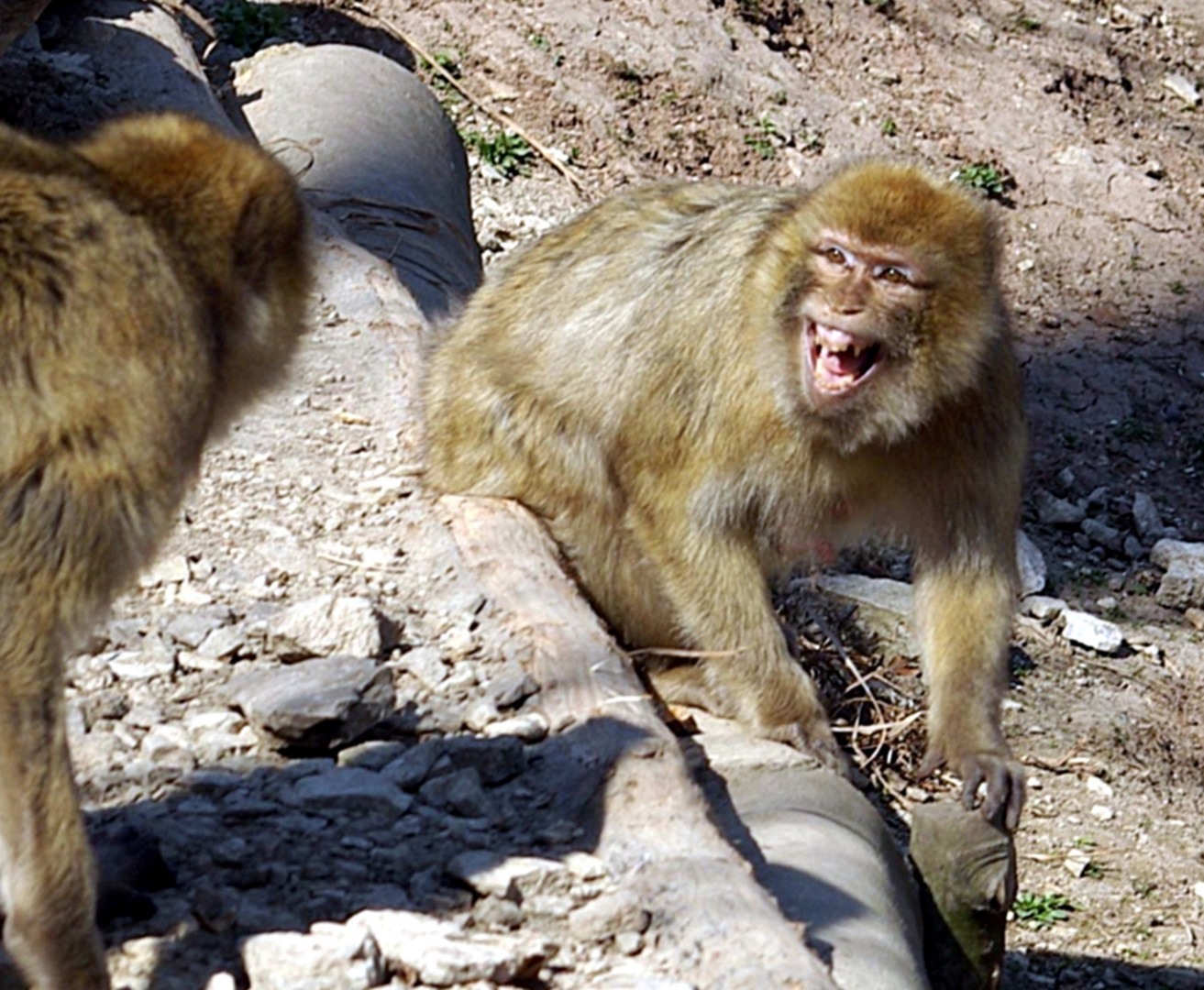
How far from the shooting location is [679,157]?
32.3 feet

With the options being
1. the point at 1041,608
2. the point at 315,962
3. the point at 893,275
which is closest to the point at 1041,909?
the point at 1041,608

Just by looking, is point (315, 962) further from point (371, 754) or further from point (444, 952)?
point (371, 754)

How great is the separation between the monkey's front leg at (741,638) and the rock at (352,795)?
4.59ft

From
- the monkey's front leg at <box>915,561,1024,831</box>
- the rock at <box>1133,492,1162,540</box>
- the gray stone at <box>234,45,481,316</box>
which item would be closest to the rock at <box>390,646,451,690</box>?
the monkey's front leg at <box>915,561,1024,831</box>

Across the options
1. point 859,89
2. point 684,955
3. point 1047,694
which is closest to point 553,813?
point 684,955

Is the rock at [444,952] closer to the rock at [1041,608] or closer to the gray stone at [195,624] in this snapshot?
the gray stone at [195,624]

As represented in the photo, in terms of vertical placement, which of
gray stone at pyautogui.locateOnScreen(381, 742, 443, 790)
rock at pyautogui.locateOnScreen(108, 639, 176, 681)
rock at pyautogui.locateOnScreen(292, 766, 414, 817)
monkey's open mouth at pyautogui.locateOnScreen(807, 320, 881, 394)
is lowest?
rock at pyautogui.locateOnScreen(108, 639, 176, 681)

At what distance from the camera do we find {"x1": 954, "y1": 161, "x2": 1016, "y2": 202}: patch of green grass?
10.3 m

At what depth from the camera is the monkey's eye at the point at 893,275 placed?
4711 millimetres

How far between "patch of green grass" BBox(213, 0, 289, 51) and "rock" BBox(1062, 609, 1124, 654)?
4.47 metres

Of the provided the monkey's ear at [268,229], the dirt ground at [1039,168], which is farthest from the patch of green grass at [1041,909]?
the monkey's ear at [268,229]

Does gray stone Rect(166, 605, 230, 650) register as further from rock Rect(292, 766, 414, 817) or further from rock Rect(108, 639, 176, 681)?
rock Rect(292, 766, 414, 817)

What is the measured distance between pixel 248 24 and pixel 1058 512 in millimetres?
4340

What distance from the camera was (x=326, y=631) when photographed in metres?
4.44
